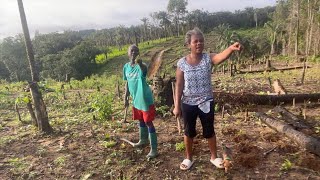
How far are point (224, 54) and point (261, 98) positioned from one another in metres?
5.61

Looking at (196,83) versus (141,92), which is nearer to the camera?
(196,83)

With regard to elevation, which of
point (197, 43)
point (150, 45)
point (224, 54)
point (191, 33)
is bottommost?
point (150, 45)

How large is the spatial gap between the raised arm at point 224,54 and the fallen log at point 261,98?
15.6 feet

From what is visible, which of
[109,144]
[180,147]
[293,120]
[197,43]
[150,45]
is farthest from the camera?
[150,45]

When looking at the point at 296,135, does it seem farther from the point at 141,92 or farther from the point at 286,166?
the point at 141,92

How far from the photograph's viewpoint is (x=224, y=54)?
A: 3.77 m

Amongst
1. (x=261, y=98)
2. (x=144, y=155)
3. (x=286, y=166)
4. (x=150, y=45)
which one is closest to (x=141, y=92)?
(x=144, y=155)

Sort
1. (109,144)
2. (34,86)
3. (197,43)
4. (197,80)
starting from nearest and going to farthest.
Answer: (197,43), (197,80), (109,144), (34,86)

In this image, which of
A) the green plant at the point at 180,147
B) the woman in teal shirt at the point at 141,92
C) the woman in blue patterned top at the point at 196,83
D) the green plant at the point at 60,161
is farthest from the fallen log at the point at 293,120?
the green plant at the point at 60,161

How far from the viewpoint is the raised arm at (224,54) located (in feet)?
11.9

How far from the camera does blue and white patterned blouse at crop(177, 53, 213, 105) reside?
4.03 meters

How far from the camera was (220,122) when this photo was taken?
709 centimetres

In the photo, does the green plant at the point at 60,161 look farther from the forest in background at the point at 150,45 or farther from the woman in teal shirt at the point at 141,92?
the forest in background at the point at 150,45

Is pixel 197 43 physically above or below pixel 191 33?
below
